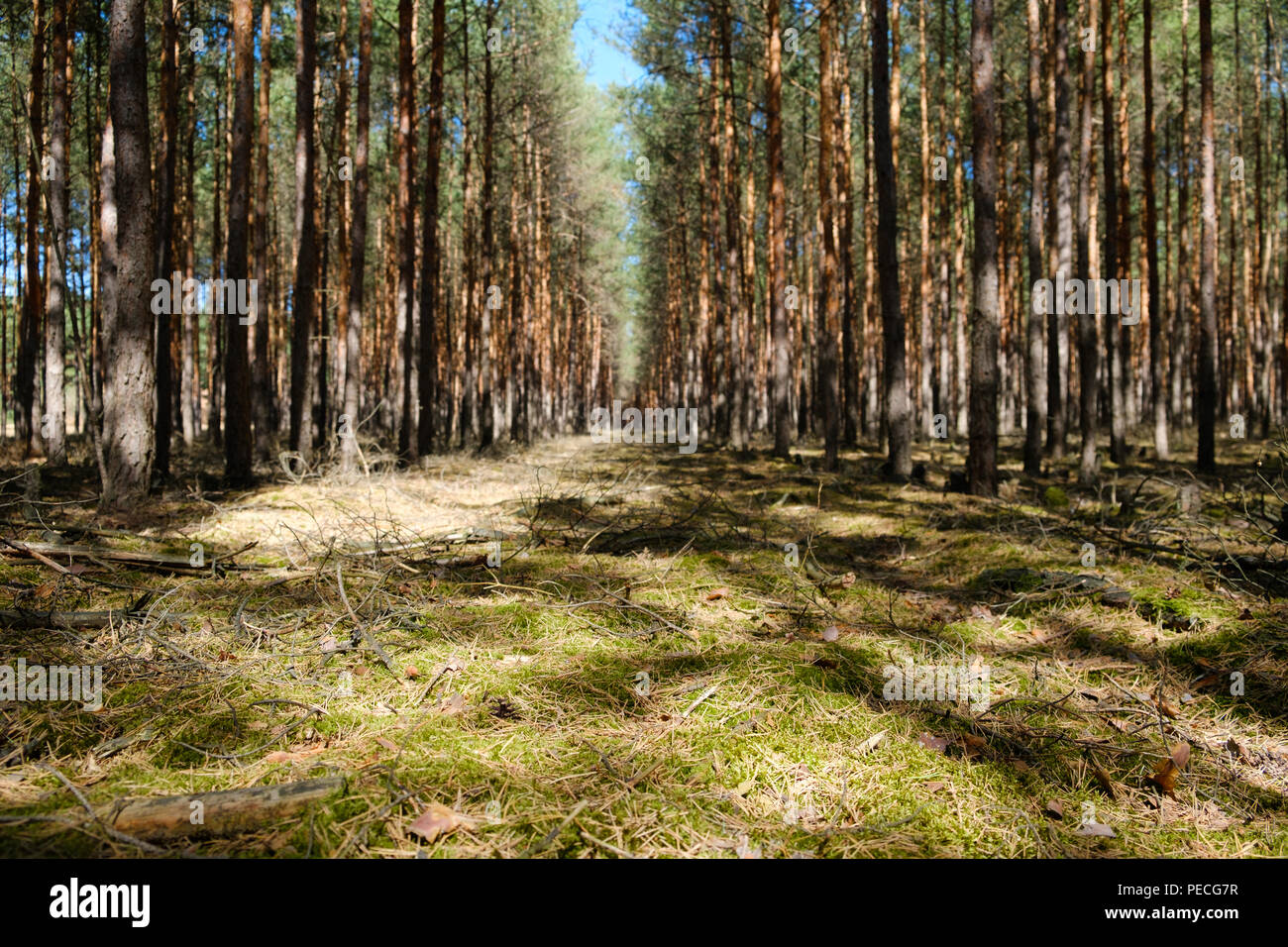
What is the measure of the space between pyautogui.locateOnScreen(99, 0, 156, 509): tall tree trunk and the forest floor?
3.11ft

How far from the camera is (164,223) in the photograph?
991 cm

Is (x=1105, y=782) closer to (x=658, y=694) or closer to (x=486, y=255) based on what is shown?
(x=658, y=694)

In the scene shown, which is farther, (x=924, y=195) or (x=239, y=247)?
(x=924, y=195)

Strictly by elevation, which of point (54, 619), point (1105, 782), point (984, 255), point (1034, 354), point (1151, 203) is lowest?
point (1105, 782)

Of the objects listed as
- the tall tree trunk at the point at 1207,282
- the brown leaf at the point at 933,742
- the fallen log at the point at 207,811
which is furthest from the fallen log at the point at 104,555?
the tall tree trunk at the point at 1207,282

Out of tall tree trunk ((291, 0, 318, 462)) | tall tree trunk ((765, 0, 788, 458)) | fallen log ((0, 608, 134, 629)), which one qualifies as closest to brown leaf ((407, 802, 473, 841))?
fallen log ((0, 608, 134, 629))

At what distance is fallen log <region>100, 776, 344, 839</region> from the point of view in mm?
1855

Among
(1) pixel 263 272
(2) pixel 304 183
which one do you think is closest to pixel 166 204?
(1) pixel 263 272

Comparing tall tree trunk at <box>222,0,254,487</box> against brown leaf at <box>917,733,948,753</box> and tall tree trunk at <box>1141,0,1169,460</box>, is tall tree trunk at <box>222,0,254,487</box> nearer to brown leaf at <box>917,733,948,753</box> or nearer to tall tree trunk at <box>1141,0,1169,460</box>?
brown leaf at <box>917,733,948,753</box>

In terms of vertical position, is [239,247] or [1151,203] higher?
[1151,203]

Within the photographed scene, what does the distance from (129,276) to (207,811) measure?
5.49 metres

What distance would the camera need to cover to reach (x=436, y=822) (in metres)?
1.95

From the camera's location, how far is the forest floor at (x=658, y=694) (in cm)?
207
